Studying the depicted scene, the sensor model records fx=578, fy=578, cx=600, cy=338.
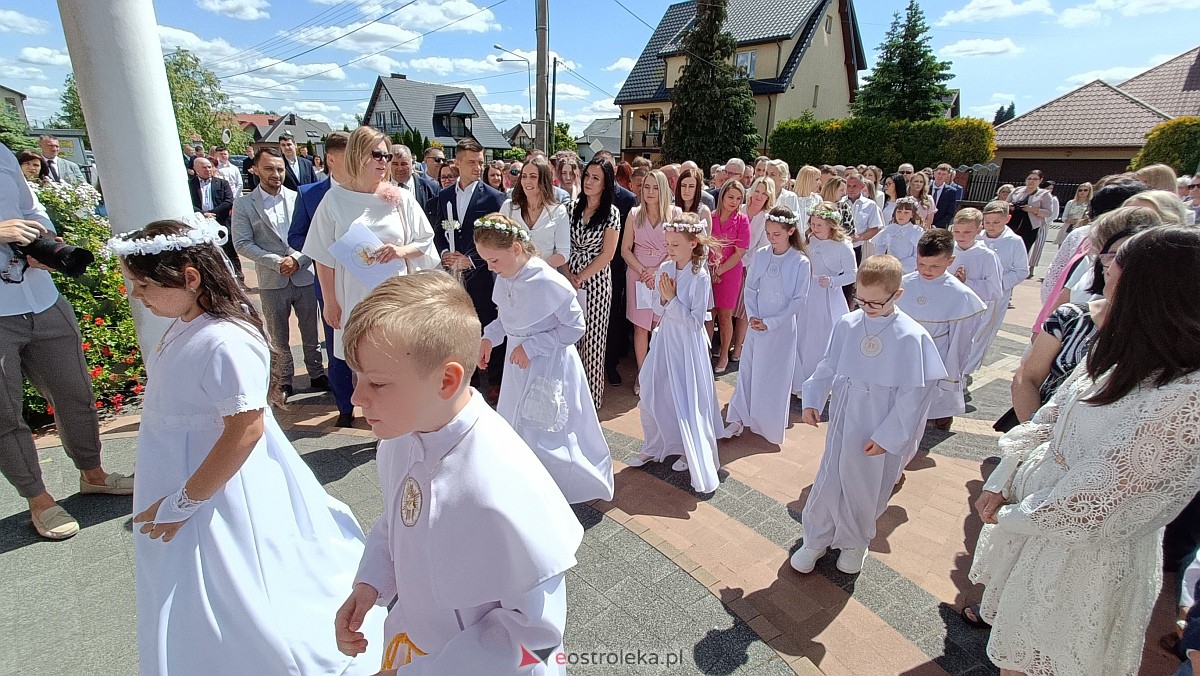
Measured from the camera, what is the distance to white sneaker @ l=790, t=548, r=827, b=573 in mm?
3094

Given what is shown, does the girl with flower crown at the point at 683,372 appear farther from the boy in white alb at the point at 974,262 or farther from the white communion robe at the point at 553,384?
the boy in white alb at the point at 974,262

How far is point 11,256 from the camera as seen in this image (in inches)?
121

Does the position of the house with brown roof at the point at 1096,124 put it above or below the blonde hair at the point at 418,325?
above

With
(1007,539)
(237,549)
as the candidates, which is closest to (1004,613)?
(1007,539)

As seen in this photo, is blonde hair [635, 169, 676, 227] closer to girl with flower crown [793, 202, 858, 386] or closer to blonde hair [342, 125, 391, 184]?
girl with flower crown [793, 202, 858, 386]

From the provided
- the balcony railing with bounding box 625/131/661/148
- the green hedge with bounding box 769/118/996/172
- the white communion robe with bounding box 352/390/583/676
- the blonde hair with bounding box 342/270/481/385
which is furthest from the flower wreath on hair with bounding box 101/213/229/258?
the balcony railing with bounding box 625/131/661/148

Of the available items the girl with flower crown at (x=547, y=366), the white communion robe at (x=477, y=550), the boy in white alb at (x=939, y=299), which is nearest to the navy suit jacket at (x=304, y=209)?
the girl with flower crown at (x=547, y=366)

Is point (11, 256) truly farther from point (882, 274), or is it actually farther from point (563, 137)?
point (563, 137)

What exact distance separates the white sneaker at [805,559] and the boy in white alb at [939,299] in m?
1.59

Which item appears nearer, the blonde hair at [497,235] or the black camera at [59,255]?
the black camera at [59,255]

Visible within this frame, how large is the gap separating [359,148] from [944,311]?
171 inches

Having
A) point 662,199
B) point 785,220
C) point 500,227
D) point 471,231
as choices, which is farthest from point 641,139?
point 500,227

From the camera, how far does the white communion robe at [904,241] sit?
7.13 metres

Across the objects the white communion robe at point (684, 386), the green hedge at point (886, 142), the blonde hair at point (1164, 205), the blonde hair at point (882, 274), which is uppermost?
the green hedge at point (886, 142)
